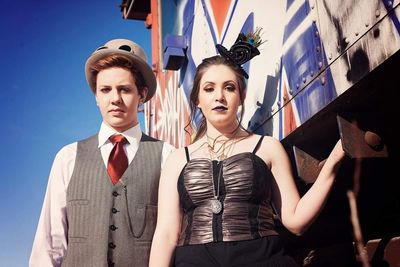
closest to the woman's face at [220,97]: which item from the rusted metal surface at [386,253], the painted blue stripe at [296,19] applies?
the painted blue stripe at [296,19]

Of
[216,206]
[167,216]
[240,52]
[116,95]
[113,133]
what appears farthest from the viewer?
[240,52]

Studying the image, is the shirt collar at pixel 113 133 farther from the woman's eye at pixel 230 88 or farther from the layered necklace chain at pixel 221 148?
the woman's eye at pixel 230 88

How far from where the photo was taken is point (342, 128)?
2.37m

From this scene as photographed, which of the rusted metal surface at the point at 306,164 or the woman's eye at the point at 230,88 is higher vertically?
the woman's eye at the point at 230,88

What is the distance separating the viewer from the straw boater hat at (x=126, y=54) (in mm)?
2807

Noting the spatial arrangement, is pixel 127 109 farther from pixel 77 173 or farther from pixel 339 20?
pixel 339 20

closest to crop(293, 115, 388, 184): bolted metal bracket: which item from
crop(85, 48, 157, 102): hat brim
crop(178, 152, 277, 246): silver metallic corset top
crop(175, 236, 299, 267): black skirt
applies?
crop(178, 152, 277, 246): silver metallic corset top

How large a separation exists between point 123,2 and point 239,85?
400 inches

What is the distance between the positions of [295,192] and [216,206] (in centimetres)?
47

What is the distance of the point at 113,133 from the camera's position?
2832mm

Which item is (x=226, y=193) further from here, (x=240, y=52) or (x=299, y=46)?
→ (x=299, y=46)

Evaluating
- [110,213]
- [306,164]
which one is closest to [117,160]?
[110,213]

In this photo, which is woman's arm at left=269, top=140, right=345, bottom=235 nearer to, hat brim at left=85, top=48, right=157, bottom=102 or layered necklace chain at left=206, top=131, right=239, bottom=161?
layered necklace chain at left=206, top=131, right=239, bottom=161

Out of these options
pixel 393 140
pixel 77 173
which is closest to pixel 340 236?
pixel 393 140
